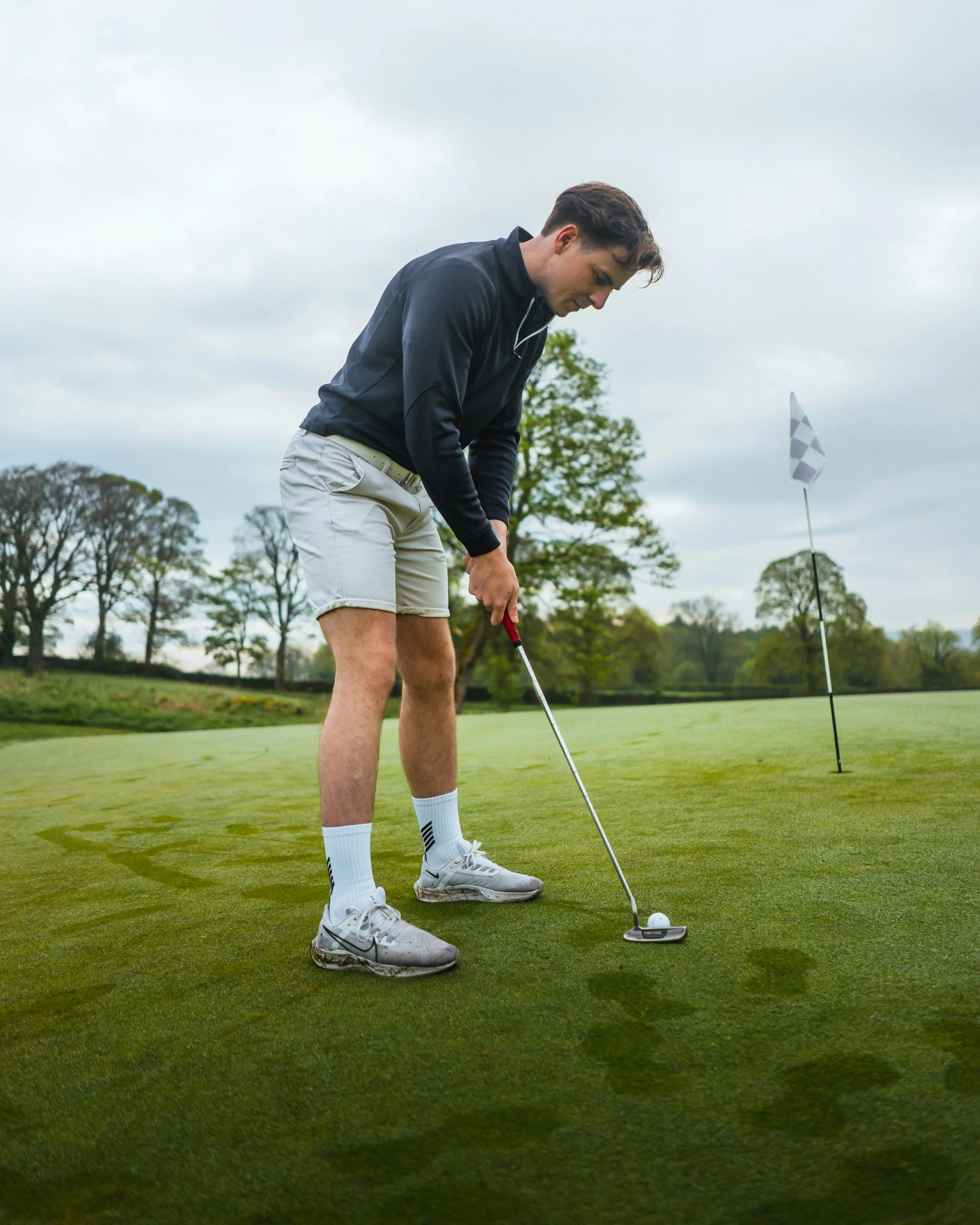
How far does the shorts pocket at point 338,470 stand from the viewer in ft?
6.44

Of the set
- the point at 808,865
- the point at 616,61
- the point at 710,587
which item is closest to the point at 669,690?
the point at 710,587

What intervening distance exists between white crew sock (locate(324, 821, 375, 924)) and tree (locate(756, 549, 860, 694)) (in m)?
37.7

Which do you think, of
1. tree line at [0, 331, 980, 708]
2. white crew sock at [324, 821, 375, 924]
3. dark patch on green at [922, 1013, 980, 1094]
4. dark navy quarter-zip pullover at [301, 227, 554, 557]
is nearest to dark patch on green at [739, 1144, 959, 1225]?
dark patch on green at [922, 1013, 980, 1094]

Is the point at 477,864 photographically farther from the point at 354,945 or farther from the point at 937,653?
the point at 937,653

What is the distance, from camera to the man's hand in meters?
2.03

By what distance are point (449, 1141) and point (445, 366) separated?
5.03 ft

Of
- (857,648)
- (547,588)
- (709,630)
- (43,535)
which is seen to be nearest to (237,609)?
(43,535)

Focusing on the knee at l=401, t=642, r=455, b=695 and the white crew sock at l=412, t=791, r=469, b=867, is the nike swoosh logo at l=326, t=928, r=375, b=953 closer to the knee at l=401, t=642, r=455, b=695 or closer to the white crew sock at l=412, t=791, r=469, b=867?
the white crew sock at l=412, t=791, r=469, b=867

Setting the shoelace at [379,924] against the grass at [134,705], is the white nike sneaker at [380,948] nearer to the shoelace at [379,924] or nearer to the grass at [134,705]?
the shoelace at [379,924]

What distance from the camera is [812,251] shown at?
14.4m

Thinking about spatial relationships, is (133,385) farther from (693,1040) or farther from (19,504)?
(693,1040)

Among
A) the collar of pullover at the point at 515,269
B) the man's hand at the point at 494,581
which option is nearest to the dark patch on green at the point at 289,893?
the man's hand at the point at 494,581

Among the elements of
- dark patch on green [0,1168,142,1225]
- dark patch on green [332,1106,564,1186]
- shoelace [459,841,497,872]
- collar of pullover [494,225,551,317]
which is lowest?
dark patch on green [0,1168,142,1225]

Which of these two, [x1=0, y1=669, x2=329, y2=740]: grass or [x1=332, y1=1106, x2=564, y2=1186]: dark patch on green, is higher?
[x1=0, y1=669, x2=329, y2=740]: grass
